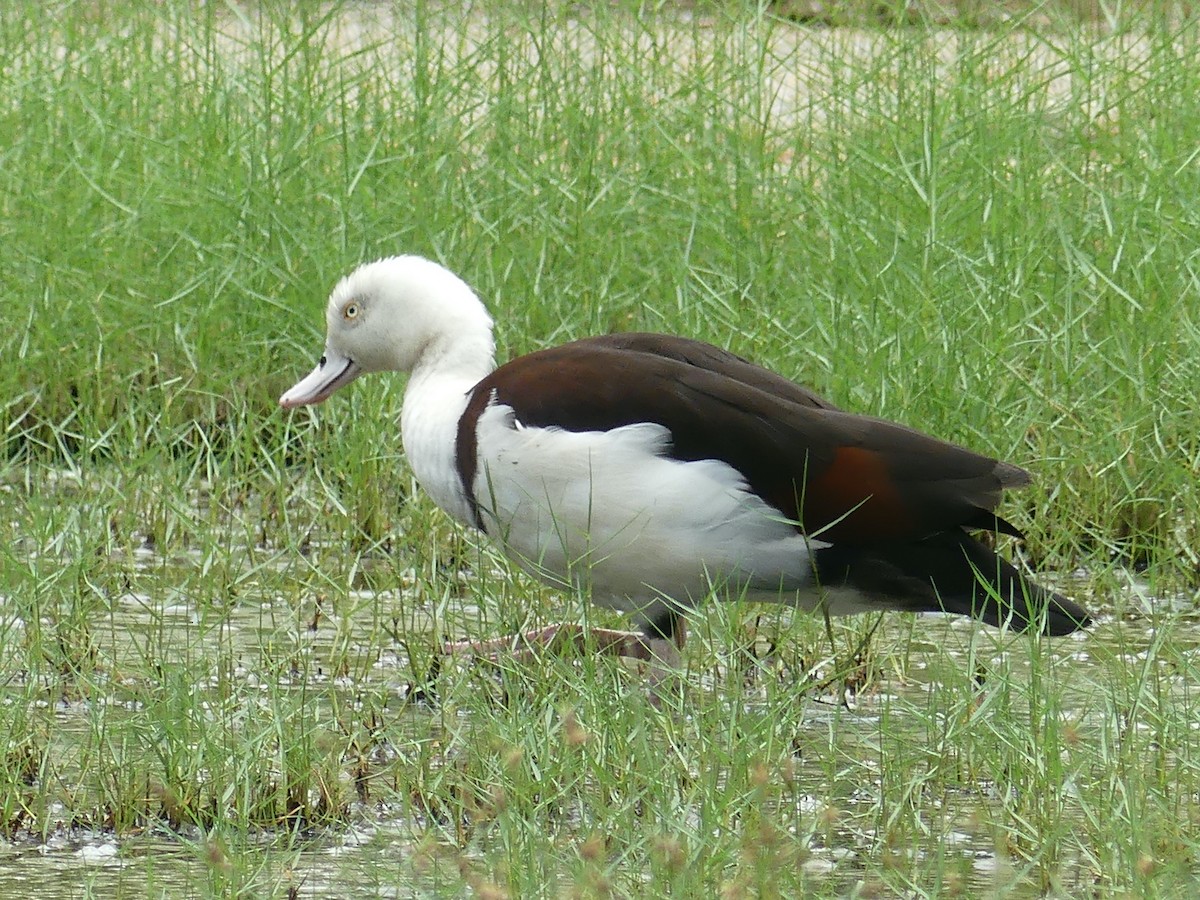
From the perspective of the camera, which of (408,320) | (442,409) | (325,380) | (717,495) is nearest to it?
(717,495)

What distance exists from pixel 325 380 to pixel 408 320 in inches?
13.7

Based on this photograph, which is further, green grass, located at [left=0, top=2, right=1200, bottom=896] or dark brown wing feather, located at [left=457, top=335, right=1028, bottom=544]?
dark brown wing feather, located at [left=457, top=335, right=1028, bottom=544]

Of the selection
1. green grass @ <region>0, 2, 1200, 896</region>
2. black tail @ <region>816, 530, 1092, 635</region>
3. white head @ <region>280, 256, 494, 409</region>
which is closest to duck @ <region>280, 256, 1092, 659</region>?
black tail @ <region>816, 530, 1092, 635</region>

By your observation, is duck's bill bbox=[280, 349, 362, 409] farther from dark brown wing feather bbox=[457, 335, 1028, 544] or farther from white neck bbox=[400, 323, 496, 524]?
dark brown wing feather bbox=[457, 335, 1028, 544]

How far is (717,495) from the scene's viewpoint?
164 inches

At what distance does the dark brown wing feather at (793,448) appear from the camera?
415cm

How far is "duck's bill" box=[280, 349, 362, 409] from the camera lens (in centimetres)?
507

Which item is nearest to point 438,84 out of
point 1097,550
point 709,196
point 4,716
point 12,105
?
point 709,196

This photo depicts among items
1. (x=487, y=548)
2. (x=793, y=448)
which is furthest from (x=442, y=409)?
(x=793, y=448)

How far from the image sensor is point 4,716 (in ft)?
12.2

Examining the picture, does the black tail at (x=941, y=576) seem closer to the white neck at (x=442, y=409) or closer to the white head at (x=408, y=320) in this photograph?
the white neck at (x=442, y=409)

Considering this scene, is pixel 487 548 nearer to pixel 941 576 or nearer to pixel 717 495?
pixel 717 495

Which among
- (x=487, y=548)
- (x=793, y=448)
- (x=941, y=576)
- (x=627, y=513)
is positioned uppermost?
(x=793, y=448)

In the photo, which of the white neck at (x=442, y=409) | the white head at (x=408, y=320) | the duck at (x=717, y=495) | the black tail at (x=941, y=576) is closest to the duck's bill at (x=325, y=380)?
the white head at (x=408, y=320)
